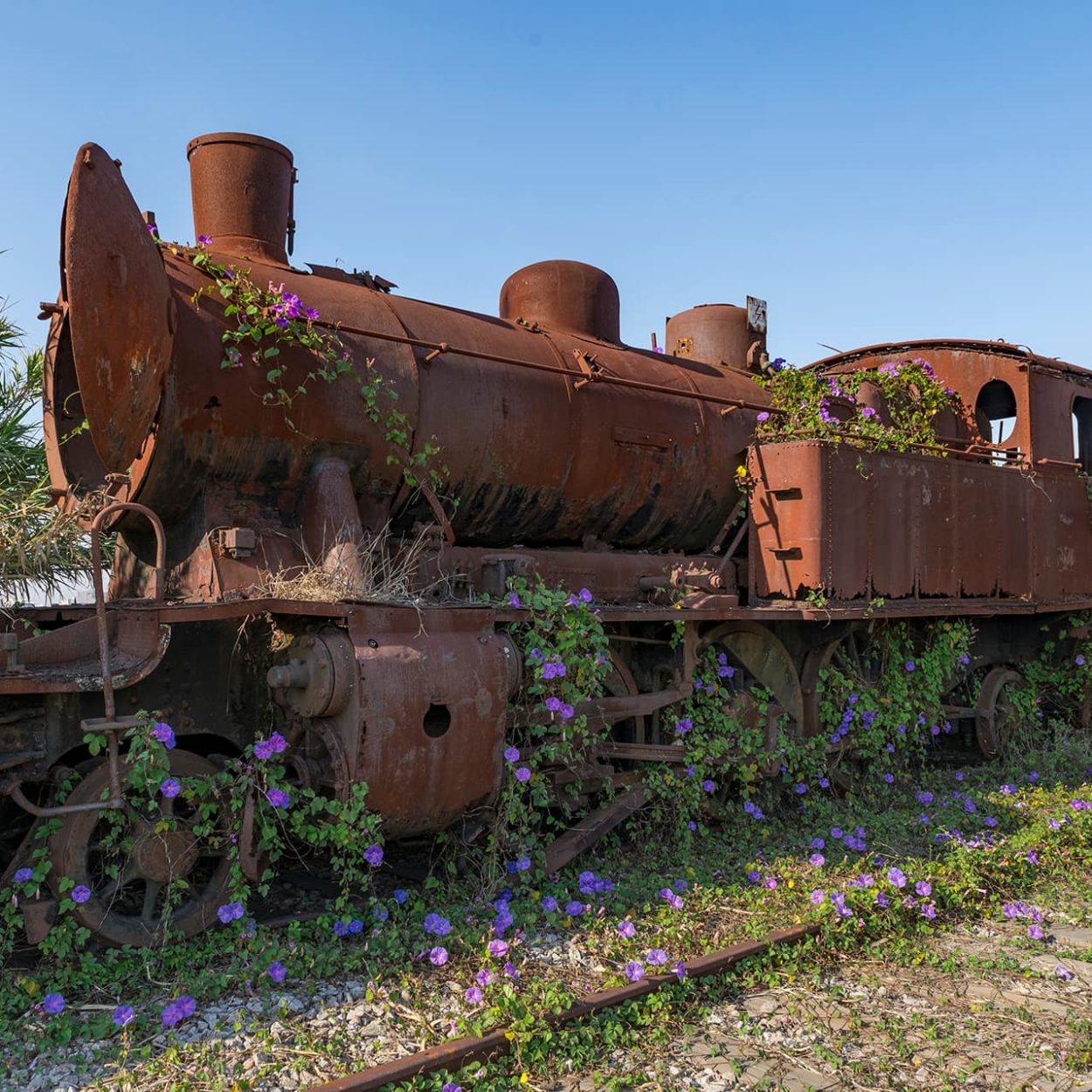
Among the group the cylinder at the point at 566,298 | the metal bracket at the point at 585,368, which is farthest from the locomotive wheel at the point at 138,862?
the cylinder at the point at 566,298

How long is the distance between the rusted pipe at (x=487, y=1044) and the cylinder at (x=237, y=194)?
378 cm

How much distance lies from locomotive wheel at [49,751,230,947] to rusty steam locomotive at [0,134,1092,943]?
2cm

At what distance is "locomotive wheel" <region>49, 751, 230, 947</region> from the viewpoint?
12.2 ft

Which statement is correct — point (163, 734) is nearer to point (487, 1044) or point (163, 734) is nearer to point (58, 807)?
point (58, 807)

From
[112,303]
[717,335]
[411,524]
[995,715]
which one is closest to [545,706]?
[411,524]

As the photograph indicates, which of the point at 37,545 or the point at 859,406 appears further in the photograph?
the point at 859,406

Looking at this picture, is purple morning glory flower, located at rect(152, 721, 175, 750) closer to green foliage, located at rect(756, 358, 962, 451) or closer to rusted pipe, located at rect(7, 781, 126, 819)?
rusted pipe, located at rect(7, 781, 126, 819)

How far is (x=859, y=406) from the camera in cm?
702

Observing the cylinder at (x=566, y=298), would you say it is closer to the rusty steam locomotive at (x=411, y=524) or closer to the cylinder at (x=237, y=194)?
the rusty steam locomotive at (x=411, y=524)

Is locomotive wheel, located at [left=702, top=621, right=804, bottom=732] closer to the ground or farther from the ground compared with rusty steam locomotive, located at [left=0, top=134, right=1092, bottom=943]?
closer to the ground

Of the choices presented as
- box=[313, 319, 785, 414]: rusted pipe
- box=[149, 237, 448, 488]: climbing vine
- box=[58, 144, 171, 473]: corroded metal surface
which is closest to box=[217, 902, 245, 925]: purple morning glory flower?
box=[58, 144, 171, 473]: corroded metal surface

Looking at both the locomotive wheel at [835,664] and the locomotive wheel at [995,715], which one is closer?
the locomotive wheel at [835,664]

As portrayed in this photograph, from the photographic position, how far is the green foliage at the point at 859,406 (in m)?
6.48

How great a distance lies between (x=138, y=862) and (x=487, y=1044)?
1624mm
